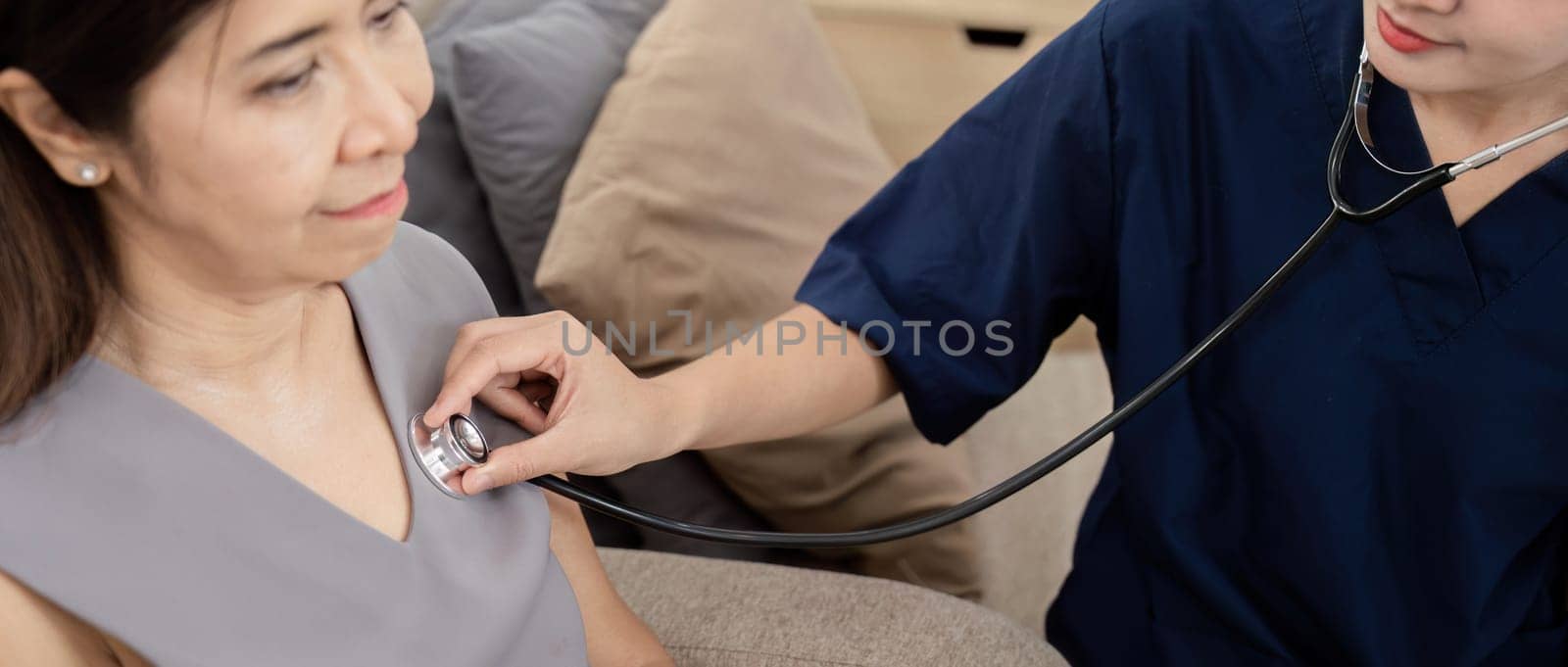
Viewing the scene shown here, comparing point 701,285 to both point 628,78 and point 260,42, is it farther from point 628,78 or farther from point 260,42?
point 260,42

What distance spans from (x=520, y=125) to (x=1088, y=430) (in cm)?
74

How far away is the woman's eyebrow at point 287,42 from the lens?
59 centimetres

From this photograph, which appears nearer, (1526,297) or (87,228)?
(87,228)

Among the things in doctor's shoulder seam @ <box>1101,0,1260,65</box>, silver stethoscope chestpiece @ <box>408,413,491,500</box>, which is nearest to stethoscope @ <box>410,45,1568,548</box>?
silver stethoscope chestpiece @ <box>408,413,491,500</box>

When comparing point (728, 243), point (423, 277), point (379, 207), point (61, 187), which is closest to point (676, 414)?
point (423, 277)

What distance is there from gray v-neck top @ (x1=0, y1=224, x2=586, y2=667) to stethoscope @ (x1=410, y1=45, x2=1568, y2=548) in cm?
2

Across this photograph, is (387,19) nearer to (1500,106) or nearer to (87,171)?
(87,171)

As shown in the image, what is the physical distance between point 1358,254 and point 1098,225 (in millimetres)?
186

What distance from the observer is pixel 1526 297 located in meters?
0.88

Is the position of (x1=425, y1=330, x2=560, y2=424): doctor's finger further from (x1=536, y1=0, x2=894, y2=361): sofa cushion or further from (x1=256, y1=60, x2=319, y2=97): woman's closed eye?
(x1=536, y1=0, x2=894, y2=361): sofa cushion

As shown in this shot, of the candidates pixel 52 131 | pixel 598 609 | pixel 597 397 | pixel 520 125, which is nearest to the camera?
pixel 52 131

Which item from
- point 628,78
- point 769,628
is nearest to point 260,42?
point 769,628

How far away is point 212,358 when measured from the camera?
2.35ft

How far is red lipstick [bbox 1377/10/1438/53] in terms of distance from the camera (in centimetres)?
78
